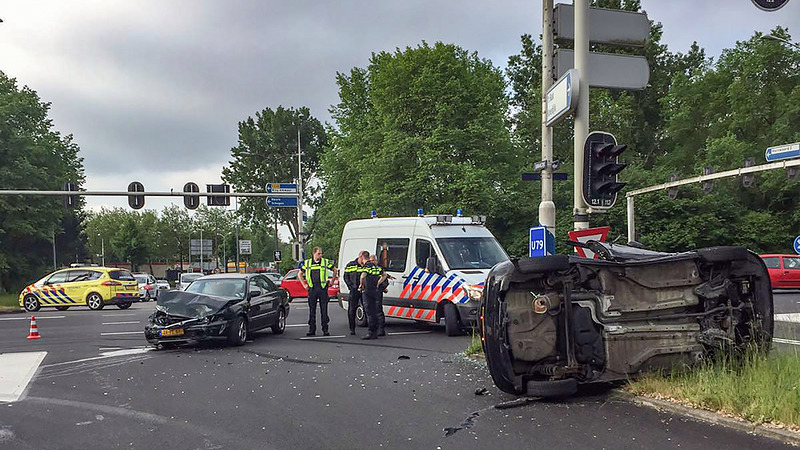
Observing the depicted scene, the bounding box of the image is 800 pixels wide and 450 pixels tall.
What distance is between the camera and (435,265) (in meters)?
13.7

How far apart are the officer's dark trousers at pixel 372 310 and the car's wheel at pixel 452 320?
1395 mm

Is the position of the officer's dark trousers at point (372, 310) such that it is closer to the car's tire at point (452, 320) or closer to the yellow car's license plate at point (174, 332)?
the car's tire at point (452, 320)

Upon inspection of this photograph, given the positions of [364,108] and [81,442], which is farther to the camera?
[364,108]

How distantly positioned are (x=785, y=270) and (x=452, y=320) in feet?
62.3

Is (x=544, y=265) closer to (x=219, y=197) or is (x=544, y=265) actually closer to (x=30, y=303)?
(x=30, y=303)

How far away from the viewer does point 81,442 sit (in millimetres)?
5996

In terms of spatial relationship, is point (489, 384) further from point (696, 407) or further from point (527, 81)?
point (527, 81)

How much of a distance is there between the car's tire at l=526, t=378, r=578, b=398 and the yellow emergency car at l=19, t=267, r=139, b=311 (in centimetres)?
2294

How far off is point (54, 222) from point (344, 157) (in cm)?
1648

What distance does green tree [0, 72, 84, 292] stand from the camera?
114ft

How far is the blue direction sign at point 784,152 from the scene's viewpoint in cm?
2053

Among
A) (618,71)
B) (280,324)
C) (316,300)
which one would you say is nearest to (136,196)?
(280,324)

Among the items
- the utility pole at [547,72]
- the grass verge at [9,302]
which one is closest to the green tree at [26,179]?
the grass verge at [9,302]

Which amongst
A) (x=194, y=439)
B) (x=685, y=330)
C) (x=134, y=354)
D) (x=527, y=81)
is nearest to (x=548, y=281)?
(x=685, y=330)
